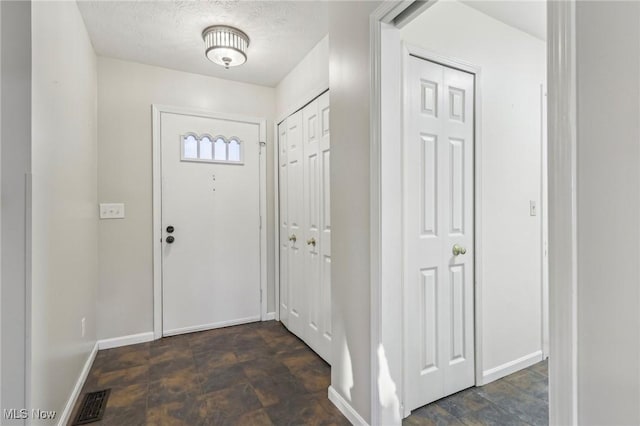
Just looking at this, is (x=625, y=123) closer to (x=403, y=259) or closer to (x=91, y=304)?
(x=403, y=259)

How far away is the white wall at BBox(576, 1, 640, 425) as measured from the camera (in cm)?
67

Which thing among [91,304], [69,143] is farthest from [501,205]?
[91,304]

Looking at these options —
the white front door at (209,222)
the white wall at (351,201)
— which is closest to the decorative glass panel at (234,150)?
the white front door at (209,222)

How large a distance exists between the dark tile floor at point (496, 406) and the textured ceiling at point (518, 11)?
2353mm

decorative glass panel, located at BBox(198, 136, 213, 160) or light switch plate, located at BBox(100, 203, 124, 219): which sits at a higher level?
decorative glass panel, located at BBox(198, 136, 213, 160)

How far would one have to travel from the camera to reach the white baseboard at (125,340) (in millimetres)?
2584

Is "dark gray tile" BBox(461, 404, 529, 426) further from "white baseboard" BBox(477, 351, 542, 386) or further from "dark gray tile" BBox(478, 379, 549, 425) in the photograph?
"white baseboard" BBox(477, 351, 542, 386)

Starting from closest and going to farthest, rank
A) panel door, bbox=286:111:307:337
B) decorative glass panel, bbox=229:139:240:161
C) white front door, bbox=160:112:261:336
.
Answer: panel door, bbox=286:111:307:337
white front door, bbox=160:112:261:336
decorative glass panel, bbox=229:139:240:161

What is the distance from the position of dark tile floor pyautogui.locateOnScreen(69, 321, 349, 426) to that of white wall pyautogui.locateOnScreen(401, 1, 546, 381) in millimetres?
1181

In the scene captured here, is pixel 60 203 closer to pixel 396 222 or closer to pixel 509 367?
pixel 396 222

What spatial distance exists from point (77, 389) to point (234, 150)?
2.18 m

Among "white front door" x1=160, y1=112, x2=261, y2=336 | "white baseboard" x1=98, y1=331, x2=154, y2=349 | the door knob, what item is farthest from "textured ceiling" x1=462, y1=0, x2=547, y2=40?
"white baseboard" x1=98, y1=331, x2=154, y2=349

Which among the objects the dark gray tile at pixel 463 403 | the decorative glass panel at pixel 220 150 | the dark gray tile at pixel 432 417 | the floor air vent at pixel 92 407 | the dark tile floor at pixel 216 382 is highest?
the decorative glass panel at pixel 220 150

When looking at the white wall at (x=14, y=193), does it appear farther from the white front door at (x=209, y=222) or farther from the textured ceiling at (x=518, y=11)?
the textured ceiling at (x=518, y=11)
